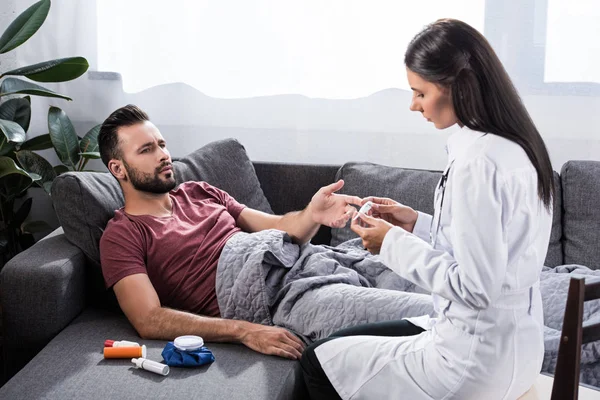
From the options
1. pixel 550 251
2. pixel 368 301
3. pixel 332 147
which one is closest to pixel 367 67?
pixel 332 147

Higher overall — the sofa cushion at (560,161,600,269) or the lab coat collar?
the lab coat collar

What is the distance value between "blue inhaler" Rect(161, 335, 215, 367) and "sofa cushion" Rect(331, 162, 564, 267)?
1.00 metres

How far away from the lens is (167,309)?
2.08m

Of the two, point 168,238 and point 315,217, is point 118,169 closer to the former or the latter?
point 168,238

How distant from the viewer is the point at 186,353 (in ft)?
6.21

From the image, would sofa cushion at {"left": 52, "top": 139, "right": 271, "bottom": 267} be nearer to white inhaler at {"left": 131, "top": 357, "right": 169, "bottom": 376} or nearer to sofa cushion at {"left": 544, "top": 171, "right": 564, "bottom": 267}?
white inhaler at {"left": 131, "top": 357, "right": 169, "bottom": 376}

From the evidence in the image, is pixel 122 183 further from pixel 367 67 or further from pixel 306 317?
pixel 367 67

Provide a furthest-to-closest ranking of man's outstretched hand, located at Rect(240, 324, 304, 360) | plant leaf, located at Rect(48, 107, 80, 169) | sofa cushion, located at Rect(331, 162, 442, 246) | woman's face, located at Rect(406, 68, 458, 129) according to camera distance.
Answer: plant leaf, located at Rect(48, 107, 80, 169) → sofa cushion, located at Rect(331, 162, 442, 246) → man's outstretched hand, located at Rect(240, 324, 304, 360) → woman's face, located at Rect(406, 68, 458, 129)

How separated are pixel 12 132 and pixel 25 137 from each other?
0.38 ft

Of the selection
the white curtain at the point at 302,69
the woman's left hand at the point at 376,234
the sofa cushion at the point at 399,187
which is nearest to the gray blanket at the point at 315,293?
the sofa cushion at the point at 399,187

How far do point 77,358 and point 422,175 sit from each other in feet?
4.81

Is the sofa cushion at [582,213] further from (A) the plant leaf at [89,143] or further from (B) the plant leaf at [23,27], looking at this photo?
(B) the plant leaf at [23,27]

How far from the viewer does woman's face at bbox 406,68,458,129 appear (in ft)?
4.88

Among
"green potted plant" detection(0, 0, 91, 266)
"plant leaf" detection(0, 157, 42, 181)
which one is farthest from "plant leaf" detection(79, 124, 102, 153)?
"plant leaf" detection(0, 157, 42, 181)
